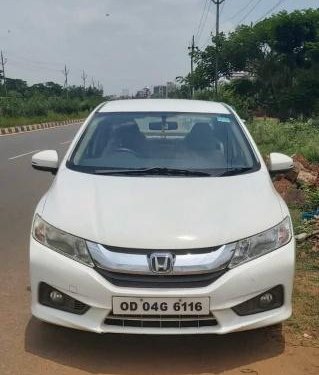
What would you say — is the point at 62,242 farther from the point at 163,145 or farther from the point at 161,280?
the point at 163,145

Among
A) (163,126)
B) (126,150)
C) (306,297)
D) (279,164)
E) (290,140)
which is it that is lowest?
(306,297)

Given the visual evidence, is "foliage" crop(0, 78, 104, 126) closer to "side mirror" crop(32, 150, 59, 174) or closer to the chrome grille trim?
"side mirror" crop(32, 150, 59, 174)

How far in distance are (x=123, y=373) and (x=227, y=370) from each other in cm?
58

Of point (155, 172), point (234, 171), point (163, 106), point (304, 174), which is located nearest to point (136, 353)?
point (155, 172)

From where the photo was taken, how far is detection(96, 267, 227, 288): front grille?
306 centimetres

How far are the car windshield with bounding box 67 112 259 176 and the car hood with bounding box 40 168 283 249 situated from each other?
0.21 metres

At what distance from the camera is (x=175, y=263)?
10.1 feet

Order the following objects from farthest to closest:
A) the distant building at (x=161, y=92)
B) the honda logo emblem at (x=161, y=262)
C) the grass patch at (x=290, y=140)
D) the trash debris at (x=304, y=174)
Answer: the distant building at (x=161, y=92) < the grass patch at (x=290, y=140) < the trash debris at (x=304, y=174) < the honda logo emblem at (x=161, y=262)

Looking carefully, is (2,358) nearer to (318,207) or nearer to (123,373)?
(123,373)

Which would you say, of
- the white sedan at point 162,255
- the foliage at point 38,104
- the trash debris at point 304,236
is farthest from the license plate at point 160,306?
the foliage at point 38,104

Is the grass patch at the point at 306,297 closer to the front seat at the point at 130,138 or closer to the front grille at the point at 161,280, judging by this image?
the front grille at the point at 161,280

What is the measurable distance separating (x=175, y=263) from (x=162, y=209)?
Answer: 0.42 m

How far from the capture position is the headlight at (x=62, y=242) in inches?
124

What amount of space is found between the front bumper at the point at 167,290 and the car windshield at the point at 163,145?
0.96 metres
